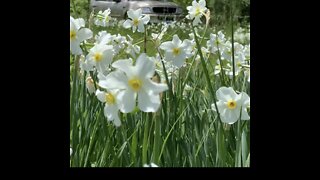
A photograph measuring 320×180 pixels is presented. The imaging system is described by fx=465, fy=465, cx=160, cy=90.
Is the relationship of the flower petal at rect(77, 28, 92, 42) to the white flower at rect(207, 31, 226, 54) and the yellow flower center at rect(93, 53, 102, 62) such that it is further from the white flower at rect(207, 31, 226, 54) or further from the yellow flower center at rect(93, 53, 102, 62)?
the white flower at rect(207, 31, 226, 54)

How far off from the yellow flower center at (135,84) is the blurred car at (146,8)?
83cm

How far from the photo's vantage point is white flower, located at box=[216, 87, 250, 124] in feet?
3.96

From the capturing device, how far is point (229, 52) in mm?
1940

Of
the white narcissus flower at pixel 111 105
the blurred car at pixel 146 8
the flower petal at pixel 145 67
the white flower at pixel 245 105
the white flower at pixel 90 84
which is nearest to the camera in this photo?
the flower petal at pixel 145 67

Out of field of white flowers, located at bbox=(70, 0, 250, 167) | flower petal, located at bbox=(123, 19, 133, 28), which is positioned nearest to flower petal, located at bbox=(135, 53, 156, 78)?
field of white flowers, located at bbox=(70, 0, 250, 167)

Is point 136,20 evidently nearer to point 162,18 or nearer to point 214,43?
point 162,18

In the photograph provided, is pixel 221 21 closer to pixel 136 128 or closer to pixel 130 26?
pixel 130 26

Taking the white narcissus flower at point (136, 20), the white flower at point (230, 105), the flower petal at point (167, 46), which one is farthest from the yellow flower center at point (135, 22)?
the white flower at point (230, 105)

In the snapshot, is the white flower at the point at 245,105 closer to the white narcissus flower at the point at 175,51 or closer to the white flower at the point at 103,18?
the white narcissus flower at the point at 175,51

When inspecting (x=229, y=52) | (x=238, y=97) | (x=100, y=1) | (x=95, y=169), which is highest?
(x=100, y=1)

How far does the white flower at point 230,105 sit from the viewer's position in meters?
1.21
